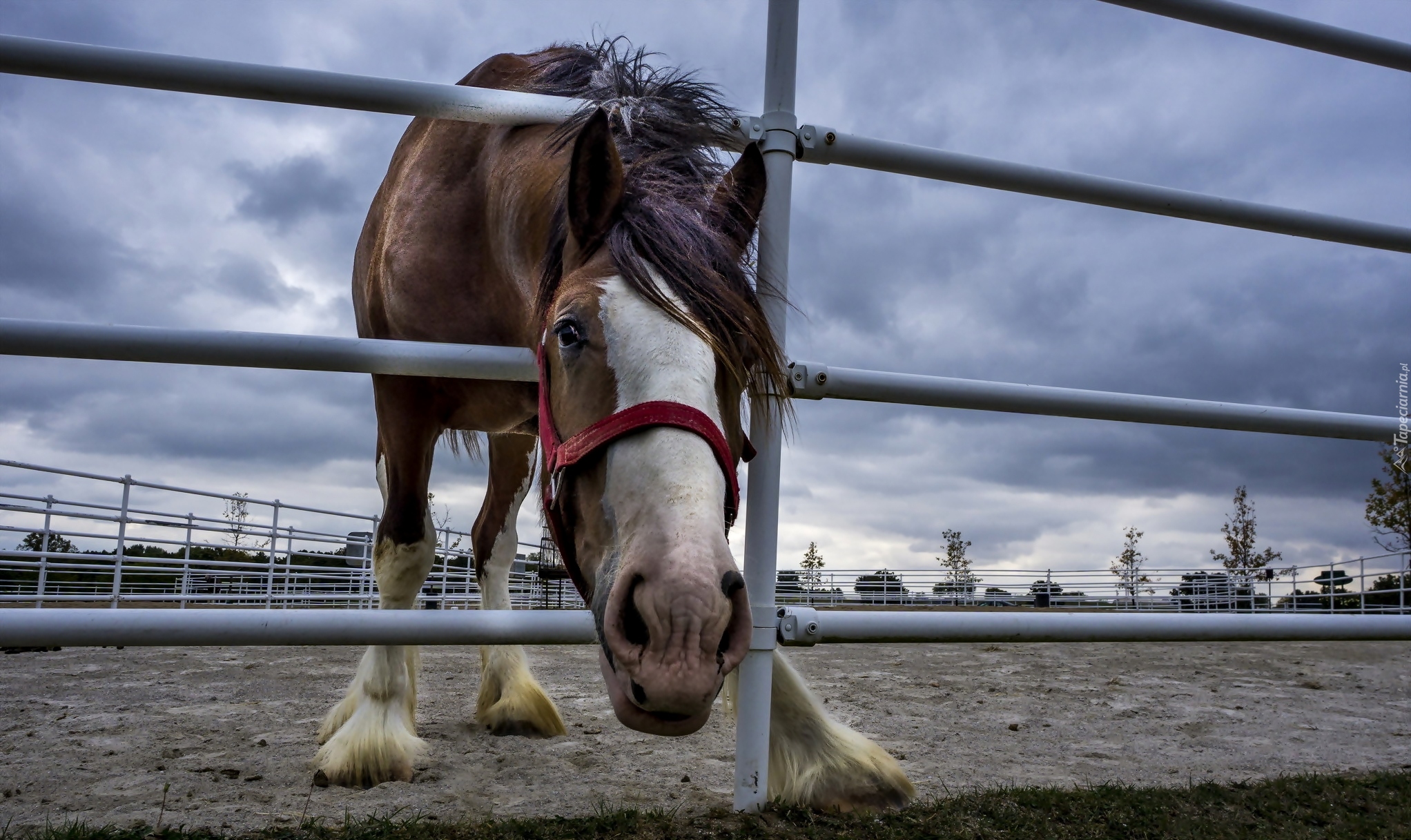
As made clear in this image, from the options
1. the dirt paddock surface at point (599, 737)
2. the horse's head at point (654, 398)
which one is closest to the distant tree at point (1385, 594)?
the dirt paddock surface at point (599, 737)

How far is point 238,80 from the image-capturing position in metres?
1.70

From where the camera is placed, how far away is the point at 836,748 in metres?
1.89

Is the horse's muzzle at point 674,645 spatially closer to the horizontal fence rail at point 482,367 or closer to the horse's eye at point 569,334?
the horse's eye at point 569,334

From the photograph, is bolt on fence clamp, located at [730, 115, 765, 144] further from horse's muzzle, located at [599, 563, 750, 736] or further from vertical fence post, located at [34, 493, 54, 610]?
vertical fence post, located at [34, 493, 54, 610]

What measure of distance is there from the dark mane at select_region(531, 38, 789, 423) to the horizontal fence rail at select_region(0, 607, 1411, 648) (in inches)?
20.5

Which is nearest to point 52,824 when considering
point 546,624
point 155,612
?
point 155,612

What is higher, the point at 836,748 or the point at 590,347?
the point at 590,347

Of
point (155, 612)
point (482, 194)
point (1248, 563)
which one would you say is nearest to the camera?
point (155, 612)

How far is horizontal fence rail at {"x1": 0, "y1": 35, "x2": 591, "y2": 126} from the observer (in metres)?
1.63

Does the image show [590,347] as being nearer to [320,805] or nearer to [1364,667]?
[320,805]

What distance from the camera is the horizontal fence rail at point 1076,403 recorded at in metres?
1.77

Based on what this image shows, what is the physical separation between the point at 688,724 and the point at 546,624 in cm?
47

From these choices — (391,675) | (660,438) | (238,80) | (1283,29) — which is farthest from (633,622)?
(1283,29)

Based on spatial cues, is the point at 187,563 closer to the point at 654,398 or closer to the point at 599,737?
the point at 599,737
